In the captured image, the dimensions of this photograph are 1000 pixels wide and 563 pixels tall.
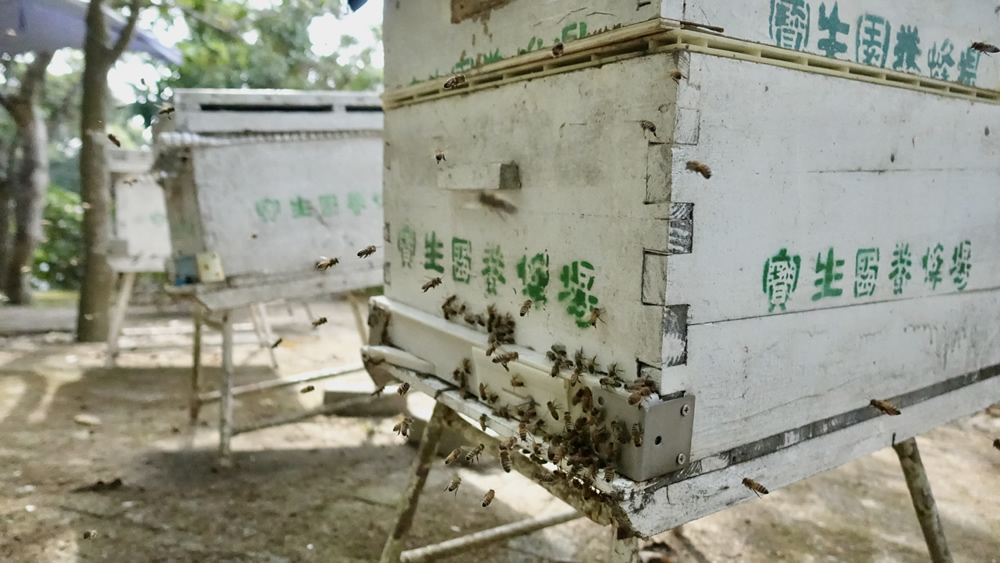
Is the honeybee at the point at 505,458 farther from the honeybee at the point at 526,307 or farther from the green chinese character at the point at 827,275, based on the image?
the green chinese character at the point at 827,275

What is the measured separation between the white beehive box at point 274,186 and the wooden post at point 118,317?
2.42 m

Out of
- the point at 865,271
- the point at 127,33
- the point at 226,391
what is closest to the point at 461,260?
the point at 865,271

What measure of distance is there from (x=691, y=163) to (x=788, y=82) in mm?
446

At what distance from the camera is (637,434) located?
4.92 ft

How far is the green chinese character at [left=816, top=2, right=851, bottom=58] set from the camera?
5.47 feet

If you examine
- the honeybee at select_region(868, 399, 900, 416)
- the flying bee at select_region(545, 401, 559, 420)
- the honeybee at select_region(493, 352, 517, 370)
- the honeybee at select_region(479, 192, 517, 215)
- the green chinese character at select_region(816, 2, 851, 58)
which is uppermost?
the green chinese character at select_region(816, 2, 851, 58)

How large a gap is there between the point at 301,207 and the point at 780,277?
316 centimetres

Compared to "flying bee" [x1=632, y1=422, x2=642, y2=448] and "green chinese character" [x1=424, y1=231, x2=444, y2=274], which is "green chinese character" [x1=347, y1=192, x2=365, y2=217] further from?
"flying bee" [x1=632, y1=422, x2=642, y2=448]

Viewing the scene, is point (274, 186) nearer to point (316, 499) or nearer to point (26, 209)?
point (316, 499)

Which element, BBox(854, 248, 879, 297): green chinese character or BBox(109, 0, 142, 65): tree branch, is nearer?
BBox(854, 248, 879, 297): green chinese character

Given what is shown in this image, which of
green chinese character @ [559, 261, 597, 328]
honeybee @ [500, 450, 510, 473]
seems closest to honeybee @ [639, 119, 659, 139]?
green chinese character @ [559, 261, 597, 328]

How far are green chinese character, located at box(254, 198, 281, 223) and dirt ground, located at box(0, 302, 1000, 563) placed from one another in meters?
1.67

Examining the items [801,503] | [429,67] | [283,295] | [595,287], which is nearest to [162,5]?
[283,295]

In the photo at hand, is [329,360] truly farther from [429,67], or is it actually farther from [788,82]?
[788,82]
